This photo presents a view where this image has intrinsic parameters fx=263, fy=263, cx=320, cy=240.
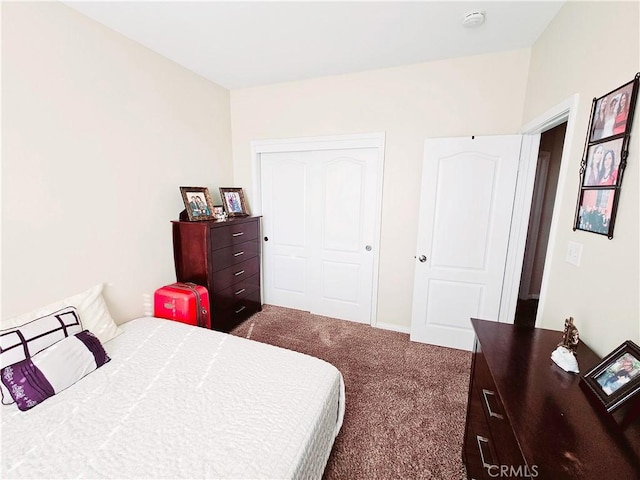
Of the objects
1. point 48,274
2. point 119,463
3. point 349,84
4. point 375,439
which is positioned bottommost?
point 375,439

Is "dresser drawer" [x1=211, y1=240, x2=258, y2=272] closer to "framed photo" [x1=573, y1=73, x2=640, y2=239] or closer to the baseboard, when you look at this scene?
the baseboard

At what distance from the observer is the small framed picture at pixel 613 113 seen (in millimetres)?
1027

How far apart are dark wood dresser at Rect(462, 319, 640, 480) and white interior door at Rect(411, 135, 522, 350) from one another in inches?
45.9

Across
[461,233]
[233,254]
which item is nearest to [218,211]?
[233,254]

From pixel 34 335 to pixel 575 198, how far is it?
9.47 feet

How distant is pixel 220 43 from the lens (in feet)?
6.90

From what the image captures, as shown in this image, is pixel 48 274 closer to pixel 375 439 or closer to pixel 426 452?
pixel 375 439

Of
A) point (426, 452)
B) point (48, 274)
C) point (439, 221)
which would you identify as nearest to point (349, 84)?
point (439, 221)

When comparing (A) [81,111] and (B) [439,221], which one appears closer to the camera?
(A) [81,111]

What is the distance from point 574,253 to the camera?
4.33 ft

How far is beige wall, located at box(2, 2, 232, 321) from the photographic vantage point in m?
1.49

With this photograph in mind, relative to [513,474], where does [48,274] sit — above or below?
above

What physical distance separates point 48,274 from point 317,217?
2221 millimetres

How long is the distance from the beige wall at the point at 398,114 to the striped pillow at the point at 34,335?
215 cm
